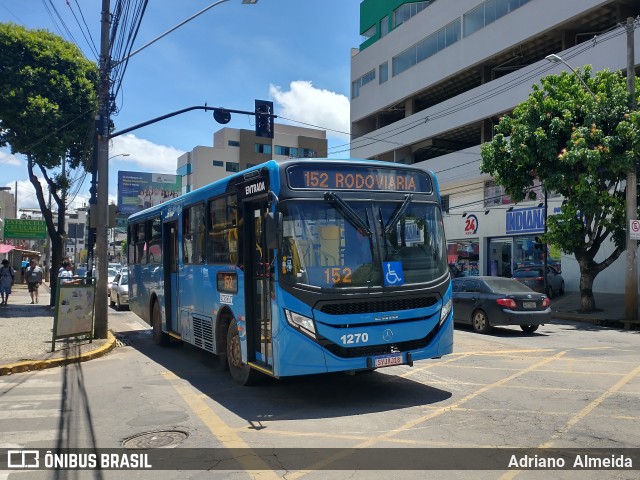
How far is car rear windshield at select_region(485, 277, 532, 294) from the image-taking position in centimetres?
1398

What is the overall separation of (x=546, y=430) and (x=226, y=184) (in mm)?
5571

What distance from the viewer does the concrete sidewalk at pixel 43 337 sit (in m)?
10.2

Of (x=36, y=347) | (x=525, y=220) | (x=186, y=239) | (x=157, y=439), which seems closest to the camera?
(x=157, y=439)

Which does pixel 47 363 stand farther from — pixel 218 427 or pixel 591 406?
pixel 591 406

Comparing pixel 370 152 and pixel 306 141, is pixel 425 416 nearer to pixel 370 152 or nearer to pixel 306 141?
pixel 370 152

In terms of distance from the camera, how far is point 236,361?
8.35 m

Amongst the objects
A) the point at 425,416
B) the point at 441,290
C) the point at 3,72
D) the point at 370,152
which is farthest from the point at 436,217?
the point at 370,152

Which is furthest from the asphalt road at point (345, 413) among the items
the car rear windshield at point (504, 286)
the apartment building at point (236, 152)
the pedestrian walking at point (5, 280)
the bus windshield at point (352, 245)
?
the apartment building at point (236, 152)

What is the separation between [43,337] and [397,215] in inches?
392

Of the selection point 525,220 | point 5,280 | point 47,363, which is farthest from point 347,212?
point 525,220

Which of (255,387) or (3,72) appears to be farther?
(3,72)

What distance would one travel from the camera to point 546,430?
5777mm

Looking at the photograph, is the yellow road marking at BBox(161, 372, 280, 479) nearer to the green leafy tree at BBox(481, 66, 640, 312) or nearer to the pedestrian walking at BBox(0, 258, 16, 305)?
the green leafy tree at BBox(481, 66, 640, 312)

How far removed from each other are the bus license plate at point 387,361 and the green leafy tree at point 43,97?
16163mm
